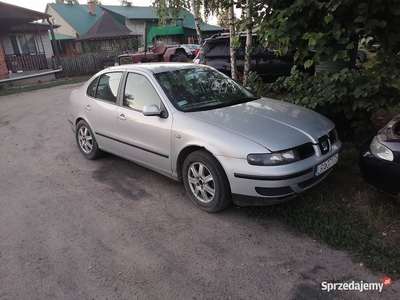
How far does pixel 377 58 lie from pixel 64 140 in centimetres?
577

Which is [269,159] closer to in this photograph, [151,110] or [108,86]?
[151,110]

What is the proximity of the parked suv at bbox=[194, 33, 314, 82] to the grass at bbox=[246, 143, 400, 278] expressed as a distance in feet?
17.5

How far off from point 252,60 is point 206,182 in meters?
6.31

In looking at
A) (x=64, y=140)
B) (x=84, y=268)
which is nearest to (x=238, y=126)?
(x=84, y=268)

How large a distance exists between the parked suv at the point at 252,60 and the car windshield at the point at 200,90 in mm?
4372

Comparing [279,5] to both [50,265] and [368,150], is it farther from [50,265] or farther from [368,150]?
[50,265]

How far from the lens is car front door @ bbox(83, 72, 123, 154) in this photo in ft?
14.9

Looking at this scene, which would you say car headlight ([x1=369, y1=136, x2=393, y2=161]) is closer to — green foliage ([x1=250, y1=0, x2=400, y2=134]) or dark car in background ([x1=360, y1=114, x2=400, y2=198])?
dark car in background ([x1=360, y1=114, x2=400, y2=198])

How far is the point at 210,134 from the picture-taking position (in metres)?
3.30

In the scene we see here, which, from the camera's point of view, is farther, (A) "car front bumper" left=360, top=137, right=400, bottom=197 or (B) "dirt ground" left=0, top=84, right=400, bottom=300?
(A) "car front bumper" left=360, top=137, right=400, bottom=197

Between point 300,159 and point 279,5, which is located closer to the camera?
point 300,159

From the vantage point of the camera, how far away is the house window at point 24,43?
2128cm

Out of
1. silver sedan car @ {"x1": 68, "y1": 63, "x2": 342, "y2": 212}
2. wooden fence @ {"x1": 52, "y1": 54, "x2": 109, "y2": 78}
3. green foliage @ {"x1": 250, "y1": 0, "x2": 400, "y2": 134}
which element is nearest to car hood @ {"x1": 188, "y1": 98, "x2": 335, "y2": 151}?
silver sedan car @ {"x1": 68, "y1": 63, "x2": 342, "y2": 212}

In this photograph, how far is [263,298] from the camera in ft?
7.87
